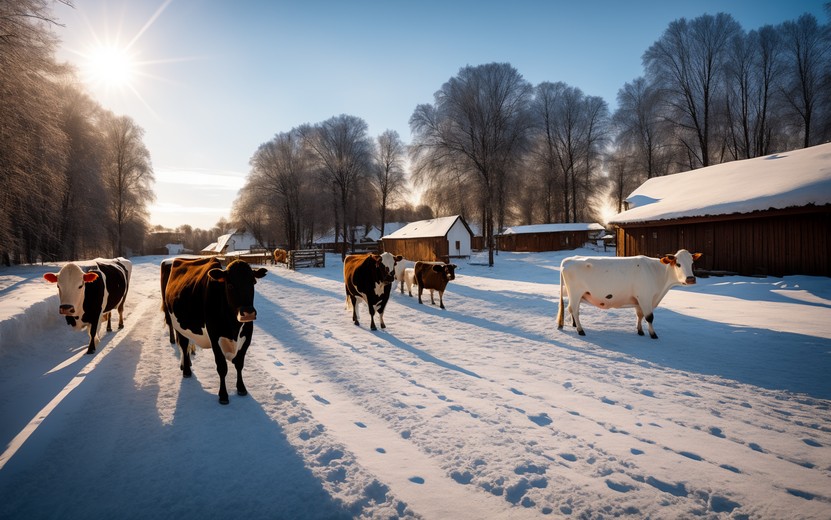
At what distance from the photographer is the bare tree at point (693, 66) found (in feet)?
92.6

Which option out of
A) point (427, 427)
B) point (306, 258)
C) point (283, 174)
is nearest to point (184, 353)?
point (427, 427)

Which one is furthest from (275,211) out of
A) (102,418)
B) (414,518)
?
(414,518)

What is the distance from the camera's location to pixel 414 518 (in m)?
2.47

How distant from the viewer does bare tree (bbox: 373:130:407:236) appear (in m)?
46.6

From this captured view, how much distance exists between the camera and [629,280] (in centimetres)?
722

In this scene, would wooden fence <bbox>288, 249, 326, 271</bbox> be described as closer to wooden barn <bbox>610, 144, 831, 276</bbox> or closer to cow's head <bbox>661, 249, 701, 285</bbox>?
wooden barn <bbox>610, 144, 831, 276</bbox>

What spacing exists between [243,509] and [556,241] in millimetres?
40630

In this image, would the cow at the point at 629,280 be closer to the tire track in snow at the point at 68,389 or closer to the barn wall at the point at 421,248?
the tire track in snow at the point at 68,389

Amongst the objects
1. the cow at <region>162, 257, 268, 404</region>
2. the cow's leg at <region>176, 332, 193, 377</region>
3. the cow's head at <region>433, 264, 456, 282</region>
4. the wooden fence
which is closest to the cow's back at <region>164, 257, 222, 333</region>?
the cow at <region>162, 257, 268, 404</region>

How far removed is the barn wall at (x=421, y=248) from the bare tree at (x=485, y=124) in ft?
15.4

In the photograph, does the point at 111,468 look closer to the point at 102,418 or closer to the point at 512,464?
the point at 102,418

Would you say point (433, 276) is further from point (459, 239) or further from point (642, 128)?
Result: point (642, 128)

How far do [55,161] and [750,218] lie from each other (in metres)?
30.6

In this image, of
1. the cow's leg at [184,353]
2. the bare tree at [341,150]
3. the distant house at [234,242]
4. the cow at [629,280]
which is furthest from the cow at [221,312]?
the distant house at [234,242]
